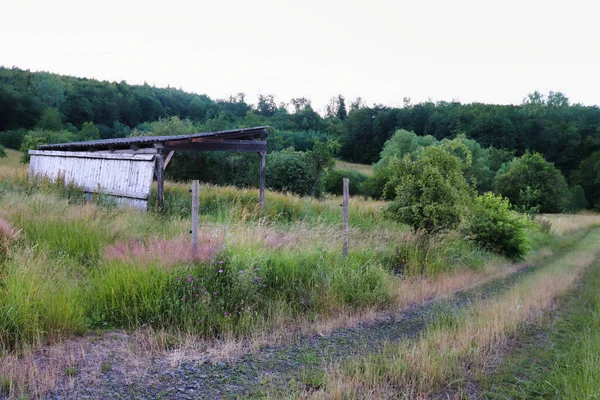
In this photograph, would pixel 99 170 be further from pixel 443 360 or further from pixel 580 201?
pixel 580 201

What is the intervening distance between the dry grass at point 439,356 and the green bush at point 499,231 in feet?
22.0

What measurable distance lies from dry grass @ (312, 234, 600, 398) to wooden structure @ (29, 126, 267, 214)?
30.1 feet

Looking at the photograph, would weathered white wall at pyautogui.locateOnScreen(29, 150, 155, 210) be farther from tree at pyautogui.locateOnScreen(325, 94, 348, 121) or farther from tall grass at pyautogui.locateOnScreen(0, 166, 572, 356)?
tree at pyautogui.locateOnScreen(325, 94, 348, 121)

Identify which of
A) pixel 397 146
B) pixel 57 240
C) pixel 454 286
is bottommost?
pixel 454 286

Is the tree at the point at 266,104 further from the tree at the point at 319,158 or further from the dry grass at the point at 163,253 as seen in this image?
the dry grass at the point at 163,253

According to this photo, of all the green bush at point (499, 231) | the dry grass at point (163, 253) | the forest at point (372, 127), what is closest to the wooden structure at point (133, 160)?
the dry grass at point (163, 253)

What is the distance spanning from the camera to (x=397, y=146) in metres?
62.2

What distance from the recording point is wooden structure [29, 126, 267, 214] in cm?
1286

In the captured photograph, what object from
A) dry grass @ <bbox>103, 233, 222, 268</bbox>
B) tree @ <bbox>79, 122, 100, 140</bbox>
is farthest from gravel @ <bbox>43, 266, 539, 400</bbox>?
tree @ <bbox>79, 122, 100, 140</bbox>

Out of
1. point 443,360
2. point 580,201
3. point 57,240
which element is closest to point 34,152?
point 57,240

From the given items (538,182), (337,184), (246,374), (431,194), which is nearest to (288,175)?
(337,184)

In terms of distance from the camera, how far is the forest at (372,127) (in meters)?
54.1

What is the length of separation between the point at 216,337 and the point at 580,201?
6899cm

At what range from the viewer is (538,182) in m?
53.3
